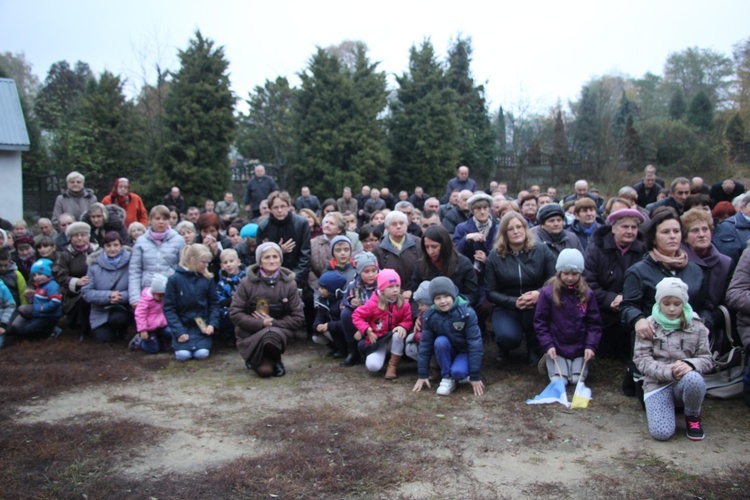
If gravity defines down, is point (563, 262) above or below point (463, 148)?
below

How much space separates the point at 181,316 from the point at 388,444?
11.5 feet

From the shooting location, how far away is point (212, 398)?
548 cm

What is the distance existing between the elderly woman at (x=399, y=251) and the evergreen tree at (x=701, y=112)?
101 feet

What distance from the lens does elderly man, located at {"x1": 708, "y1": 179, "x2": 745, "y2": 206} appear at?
943cm

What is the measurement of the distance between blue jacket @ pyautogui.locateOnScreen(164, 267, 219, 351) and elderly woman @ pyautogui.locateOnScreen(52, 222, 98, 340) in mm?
1640

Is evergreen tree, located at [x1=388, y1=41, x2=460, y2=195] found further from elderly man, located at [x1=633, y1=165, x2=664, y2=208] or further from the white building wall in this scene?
the white building wall

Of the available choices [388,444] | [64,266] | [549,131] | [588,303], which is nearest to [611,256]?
[588,303]

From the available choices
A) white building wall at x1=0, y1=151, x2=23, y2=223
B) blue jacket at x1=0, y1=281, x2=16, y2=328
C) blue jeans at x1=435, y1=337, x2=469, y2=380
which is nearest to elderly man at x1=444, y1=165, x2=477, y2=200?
blue jeans at x1=435, y1=337, x2=469, y2=380

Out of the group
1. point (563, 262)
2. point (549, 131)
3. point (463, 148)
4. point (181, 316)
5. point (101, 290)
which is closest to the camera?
point (563, 262)

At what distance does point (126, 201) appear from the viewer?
9.81 metres

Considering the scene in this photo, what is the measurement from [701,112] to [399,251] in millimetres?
31845

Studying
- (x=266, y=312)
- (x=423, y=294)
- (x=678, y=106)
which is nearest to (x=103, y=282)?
(x=266, y=312)

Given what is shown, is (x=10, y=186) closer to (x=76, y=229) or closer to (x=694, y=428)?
(x=76, y=229)

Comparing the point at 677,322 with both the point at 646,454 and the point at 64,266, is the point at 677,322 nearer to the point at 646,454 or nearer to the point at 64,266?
the point at 646,454
